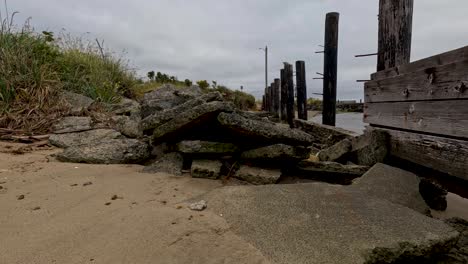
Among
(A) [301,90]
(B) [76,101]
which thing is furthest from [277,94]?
(B) [76,101]

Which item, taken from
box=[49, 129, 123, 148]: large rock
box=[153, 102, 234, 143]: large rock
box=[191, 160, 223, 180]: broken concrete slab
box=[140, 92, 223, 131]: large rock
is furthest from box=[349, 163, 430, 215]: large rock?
box=[49, 129, 123, 148]: large rock

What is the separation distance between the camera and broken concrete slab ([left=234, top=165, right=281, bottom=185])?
9.95 feet

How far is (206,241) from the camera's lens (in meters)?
1.84

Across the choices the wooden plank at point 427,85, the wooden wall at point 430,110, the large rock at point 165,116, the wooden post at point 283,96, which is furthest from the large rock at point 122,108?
the wooden post at point 283,96

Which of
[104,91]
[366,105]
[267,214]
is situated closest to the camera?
[267,214]

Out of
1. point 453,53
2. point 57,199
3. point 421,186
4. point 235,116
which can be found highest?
point 453,53

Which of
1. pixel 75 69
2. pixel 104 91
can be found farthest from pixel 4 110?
pixel 75 69

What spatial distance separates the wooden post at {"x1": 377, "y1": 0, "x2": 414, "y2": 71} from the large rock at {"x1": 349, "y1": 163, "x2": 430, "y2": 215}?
1672 mm

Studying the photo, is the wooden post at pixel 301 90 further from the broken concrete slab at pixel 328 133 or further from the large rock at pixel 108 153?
the large rock at pixel 108 153

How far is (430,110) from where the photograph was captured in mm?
3016

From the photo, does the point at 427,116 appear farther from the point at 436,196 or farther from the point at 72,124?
the point at 72,124

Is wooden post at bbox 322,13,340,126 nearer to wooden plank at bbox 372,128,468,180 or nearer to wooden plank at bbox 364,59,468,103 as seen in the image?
wooden plank at bbox 364,59,468,103

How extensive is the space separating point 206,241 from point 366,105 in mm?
3443

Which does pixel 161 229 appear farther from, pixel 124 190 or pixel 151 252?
pixel 124 190
